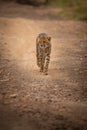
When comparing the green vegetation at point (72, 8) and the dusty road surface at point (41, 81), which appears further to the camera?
the green vegetation at point (72, 8)

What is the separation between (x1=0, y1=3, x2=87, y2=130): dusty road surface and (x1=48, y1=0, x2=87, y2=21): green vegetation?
2795mm

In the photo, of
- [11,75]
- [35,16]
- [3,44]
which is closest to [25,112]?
[11,75]

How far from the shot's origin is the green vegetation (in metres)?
20.8

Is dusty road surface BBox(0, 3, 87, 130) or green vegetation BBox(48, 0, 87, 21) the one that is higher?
dusty road surface BBox(0, 3, 87, 130)

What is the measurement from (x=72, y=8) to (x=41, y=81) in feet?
44.9

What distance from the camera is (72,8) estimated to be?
923 inches

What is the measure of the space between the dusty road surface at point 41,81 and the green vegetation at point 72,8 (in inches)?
110

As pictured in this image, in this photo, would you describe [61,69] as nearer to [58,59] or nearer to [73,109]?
[58,59]

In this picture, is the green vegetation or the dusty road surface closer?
the dusty road surface

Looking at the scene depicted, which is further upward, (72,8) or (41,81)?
(41,81)

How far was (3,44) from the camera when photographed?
14.1 metres

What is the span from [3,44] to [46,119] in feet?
21.4

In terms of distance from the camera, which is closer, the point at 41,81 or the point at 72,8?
the point at 41,81

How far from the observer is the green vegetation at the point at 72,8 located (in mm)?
20828
